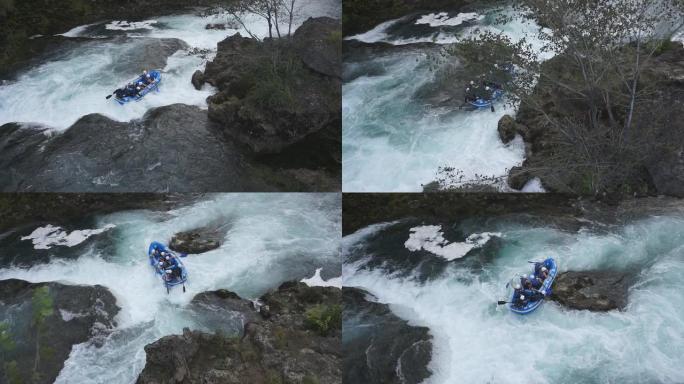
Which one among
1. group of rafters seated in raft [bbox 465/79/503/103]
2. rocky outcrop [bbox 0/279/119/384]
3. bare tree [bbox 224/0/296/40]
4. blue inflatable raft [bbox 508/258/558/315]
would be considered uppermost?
bare tree [bbox 224/0/296/40]

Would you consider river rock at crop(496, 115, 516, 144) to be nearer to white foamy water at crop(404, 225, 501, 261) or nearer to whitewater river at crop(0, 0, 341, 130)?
white foamy water at crop(404, 225, 501, 261)

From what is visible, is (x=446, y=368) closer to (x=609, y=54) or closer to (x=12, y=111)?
(x=609, y=54)

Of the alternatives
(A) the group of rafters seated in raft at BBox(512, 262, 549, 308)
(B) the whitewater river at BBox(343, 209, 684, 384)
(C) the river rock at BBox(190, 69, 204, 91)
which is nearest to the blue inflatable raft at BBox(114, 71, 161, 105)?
(C) the river rock at BBox(190, 69, 204, 91)

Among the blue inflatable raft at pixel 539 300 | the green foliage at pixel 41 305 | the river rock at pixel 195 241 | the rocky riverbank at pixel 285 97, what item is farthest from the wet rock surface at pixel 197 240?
the blue inflatable raft at pixel 539 300

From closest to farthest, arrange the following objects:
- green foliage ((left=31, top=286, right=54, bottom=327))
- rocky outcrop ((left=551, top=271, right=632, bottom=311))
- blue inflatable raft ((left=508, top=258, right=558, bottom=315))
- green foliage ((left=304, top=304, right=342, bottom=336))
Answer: green foliage ((left=31, top=286, right=54, bottom=327))
rocky outcrop ((left=551, top=271, right=632, bottom=311))
blue inflatable raft ((left=508, top=258, right=558, bottom=315))
green foliage ((left=304, top=304, right=342, bottom=336))

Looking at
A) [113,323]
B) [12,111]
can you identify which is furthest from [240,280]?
[12,111]

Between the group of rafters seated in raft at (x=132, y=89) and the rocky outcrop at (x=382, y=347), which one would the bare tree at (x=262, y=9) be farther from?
the rocky outcrop at (x=382, y=347)
